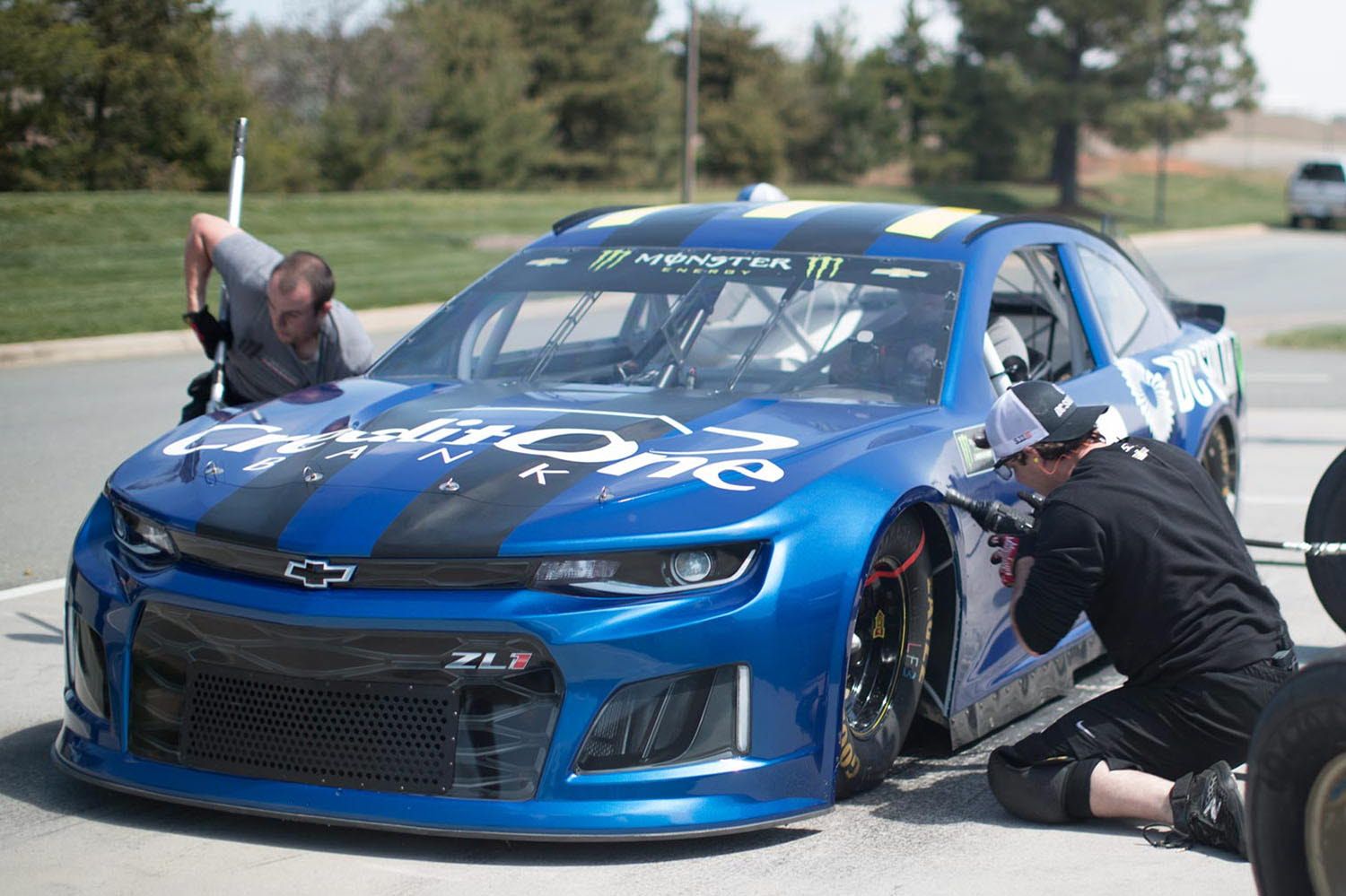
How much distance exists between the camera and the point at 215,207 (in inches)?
970

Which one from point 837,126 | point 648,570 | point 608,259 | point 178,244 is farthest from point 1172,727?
point 837,126

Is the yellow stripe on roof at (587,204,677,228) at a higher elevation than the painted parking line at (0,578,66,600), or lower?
higher

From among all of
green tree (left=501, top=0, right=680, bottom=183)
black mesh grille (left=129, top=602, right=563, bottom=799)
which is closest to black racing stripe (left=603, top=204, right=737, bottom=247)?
black mesh grille (left=129, top=602, right=563, bottom=799)

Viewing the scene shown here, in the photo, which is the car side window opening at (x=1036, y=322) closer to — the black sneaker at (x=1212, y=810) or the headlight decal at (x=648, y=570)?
the black sneaker at (x=1212, y=810)

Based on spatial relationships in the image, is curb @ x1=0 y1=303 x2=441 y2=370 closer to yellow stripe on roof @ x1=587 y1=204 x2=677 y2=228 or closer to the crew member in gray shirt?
the crew member in gray shirt

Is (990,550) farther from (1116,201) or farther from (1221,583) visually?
(1116,201)

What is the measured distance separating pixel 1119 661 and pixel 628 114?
47.1 meters

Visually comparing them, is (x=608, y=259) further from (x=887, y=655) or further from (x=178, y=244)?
(x=178, y=244)

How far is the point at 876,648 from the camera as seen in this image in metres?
4.37

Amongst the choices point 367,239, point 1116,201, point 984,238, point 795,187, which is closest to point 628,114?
point 795,187

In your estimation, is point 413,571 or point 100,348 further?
point 100,348

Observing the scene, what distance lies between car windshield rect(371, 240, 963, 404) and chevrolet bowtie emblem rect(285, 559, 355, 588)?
1.57m

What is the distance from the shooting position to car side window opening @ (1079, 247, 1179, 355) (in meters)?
6.21

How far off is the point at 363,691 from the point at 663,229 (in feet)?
8.20
